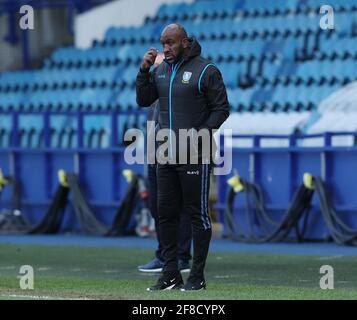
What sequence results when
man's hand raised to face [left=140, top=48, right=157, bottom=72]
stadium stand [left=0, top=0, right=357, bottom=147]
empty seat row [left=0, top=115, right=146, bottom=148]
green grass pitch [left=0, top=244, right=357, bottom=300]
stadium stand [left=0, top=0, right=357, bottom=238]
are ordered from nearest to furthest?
green grass pitch [left=0, top=244, right=357, bottom=300] < man's hand raised to face [left=140, top=48, right=157, bottom=72] < stadium stand [left=0, top=0, right=357, bottom=238] < stadium stand [left=0, top=0, right=357, bottom=147] < empty seat row [left=0, top=115, right=146, bottom=148]

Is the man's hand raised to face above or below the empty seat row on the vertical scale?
above

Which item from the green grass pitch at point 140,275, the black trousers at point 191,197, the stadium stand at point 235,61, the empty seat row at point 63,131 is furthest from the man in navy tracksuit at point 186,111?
the empty seat row at point 63,131

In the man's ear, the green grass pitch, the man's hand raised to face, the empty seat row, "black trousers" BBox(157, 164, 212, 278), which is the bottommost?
the green grass pitch

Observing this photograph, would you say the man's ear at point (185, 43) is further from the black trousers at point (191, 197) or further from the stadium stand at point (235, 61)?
the stadium stand at point (235, 61)

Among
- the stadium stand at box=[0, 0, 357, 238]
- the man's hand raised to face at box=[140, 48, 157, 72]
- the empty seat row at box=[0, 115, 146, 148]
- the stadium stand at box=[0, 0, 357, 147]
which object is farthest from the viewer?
the empty seat row at box=[0, 115, 146, 148]

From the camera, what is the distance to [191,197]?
10.4 m

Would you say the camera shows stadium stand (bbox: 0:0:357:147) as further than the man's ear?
Yes

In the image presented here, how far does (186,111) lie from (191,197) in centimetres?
72

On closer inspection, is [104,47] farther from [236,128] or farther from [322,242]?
[322,242]

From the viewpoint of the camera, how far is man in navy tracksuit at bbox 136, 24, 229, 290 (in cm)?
1033

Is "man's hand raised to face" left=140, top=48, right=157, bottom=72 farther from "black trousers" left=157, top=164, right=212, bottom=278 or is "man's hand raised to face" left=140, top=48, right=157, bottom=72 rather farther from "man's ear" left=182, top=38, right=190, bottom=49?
"black trousers" left=157, top=164, right=212, bottom=278

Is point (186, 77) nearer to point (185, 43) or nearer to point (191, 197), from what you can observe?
point (185, 43)

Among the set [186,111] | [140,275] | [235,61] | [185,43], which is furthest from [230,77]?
[186,111]

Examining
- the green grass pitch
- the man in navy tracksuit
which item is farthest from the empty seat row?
the man in navy tracksuit
